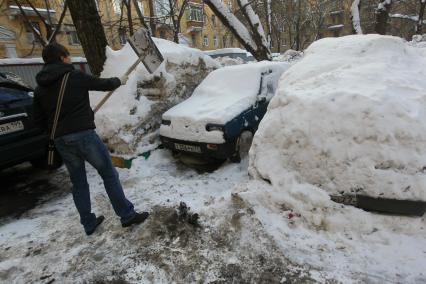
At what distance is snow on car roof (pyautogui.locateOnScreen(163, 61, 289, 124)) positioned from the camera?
477 cm

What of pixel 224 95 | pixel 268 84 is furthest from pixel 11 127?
pixel 268 84

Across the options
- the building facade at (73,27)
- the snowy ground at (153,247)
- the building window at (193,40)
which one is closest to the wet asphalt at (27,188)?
the snowy ground at (153,247)

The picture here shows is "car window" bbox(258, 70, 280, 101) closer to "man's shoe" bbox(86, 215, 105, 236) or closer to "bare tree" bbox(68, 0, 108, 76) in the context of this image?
"man's shoe" bbox(86, 215, 105, 236)

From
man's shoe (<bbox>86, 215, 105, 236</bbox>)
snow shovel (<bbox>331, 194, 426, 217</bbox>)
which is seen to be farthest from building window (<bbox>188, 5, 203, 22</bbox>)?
snow shovel (<bbox>331, 194, 426, 217</bbox>)

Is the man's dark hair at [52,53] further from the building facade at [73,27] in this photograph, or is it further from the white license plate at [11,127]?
the building facade at [73,27]

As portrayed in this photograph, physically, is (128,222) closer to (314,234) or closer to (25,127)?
(314,234)

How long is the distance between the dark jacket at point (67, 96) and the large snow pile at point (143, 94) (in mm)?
2203

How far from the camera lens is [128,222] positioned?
11.1 feet

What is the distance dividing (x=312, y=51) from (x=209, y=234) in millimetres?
2827

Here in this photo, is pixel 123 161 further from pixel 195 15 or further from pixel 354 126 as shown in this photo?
pixel 195 15

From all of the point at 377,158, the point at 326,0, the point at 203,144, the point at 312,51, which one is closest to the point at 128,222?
the point at 203,144

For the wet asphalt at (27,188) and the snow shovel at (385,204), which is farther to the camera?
the wet asphalt at (27,188)

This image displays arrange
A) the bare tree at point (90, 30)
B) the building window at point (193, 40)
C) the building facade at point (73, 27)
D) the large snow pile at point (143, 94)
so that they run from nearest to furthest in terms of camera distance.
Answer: the large snow pile at point (143, 94) < the bare tree at point (90, 30) < the building facade at point (73, 27) < the building window at point (193, 40)

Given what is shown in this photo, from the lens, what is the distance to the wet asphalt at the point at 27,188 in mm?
4297
